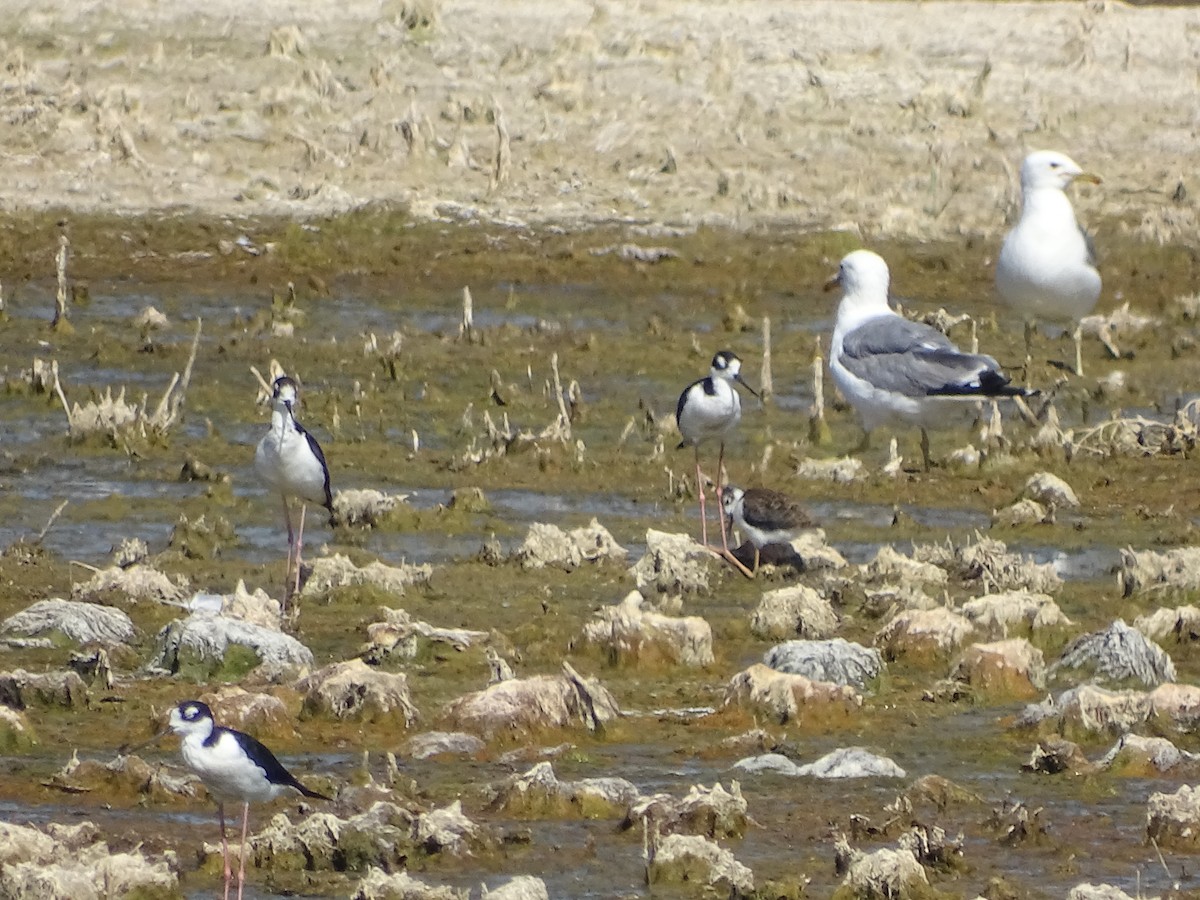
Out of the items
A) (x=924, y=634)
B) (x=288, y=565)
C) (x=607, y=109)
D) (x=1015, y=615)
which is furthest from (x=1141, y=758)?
(x=607, y=109)

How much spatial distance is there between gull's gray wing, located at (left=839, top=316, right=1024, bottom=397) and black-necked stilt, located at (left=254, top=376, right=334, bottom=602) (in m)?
3.82

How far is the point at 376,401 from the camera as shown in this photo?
1688 centimetres

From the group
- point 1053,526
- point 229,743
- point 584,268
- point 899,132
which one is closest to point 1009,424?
point 1053,526

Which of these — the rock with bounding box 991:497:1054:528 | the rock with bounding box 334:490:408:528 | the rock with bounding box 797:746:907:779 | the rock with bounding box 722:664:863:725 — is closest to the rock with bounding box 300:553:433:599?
the rock with bounding box 334:490:408:528

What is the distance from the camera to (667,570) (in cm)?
1266

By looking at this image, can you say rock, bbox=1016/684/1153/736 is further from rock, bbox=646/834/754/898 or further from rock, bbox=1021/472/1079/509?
rock, bbox=1021/472/1079/509

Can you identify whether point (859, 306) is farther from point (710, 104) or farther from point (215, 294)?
point (710, 104)

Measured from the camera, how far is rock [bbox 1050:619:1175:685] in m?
11.0

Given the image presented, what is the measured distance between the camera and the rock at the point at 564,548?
12969mm

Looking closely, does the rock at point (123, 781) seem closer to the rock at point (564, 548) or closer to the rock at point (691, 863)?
the rock at point (691, 863)

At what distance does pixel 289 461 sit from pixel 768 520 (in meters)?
2.38

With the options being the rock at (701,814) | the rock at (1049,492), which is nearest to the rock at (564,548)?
the rock at (1049,492)

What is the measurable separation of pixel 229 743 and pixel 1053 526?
22.1 feet

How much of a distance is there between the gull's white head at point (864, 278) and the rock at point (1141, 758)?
669 cm
